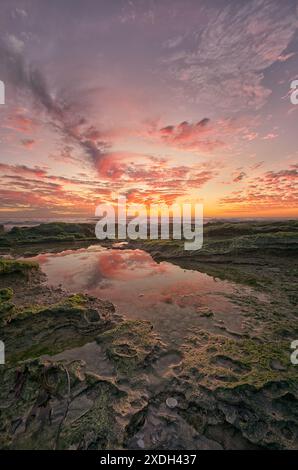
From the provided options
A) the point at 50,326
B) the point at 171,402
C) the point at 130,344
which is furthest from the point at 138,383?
the point at 50,326

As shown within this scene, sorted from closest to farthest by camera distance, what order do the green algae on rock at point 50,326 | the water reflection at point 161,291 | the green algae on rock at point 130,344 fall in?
the green algae on rock at point 130,344 < the green algae on rock at point 50,326 < the water reflection at point 161,291

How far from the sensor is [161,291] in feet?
40.1

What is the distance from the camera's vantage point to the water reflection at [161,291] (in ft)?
28.1

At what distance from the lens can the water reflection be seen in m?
8.57

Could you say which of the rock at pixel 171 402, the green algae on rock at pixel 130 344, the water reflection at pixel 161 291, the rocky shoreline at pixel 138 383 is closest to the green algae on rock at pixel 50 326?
the rocky shoreline at pixel 138 383

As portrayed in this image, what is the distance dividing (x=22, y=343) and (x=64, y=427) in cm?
393

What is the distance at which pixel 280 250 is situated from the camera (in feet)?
63.1

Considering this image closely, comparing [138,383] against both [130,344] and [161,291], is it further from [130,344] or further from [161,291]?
[161,291]

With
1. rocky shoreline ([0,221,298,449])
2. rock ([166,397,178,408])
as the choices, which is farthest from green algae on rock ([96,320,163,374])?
rock ([166,397,178,408])

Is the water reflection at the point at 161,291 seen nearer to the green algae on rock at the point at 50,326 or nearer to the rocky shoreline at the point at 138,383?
the rocky shoreline at the point at 138,383

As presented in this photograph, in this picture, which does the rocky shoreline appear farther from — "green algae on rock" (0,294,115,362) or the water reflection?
the water reflection
